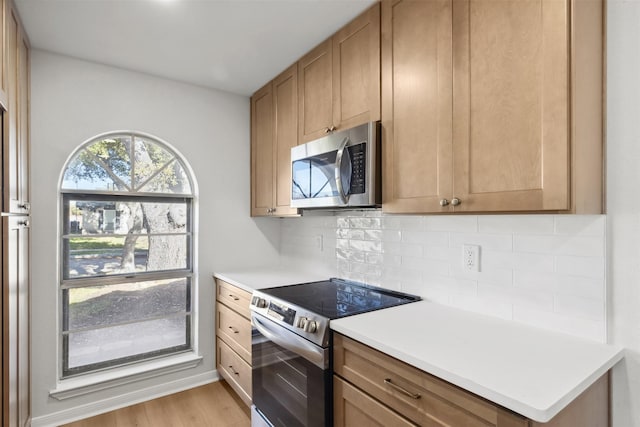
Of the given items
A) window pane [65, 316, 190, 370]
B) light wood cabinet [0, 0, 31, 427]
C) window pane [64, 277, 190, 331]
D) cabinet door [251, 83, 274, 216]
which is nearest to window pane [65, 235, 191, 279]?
window pane [64, 277, 190, 331]

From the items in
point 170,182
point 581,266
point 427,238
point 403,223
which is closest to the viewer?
point 581,266

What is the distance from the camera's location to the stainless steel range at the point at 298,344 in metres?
1.56

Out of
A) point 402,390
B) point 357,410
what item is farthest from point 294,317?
point 402,390

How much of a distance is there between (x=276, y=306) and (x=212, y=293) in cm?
116

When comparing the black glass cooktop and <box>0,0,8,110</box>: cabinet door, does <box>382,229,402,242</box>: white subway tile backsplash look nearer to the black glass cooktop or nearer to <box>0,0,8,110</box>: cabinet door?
the black glass cooktop

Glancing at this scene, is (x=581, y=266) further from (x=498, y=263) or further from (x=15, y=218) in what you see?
(x=15, y=218)

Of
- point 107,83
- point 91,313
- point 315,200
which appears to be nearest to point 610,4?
point 315,200

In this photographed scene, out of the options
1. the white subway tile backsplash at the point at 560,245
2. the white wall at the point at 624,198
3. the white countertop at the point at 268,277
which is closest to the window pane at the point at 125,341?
the white countertop at the point at 268,277

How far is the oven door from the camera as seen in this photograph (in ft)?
5.06

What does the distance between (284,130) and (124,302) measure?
1.75 meters

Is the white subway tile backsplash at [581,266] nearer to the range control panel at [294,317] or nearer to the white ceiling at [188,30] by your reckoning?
the range control panel at [294,317]

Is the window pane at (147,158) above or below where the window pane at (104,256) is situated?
above

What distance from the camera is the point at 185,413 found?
94.6 inches

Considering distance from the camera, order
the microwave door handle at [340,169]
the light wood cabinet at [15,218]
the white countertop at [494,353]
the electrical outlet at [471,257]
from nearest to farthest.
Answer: the white countertop at [494,353] → the light wood cabinet at [15,218] → the electrical outlet at [471,257] → the microwave door handle at [340,169]
